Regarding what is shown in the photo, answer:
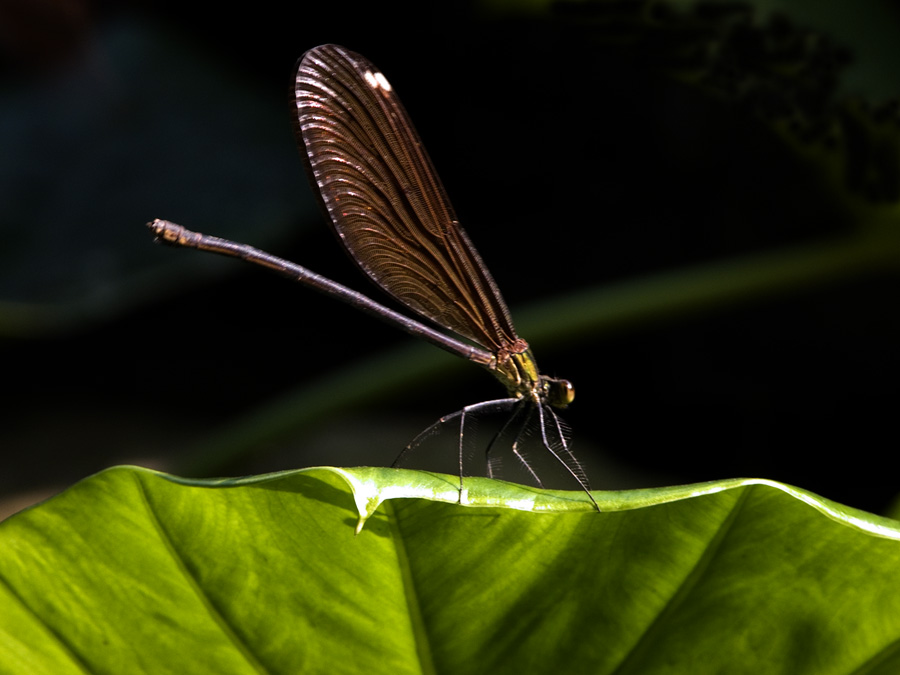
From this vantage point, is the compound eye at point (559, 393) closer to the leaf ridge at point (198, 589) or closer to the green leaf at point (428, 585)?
the green leaf at point (428, 585)

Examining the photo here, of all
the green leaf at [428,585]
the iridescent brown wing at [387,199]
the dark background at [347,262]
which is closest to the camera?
the green leaf at [428,585]

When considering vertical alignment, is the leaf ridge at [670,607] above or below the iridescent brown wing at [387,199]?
below

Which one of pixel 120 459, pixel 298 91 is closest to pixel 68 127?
pixel 120 459

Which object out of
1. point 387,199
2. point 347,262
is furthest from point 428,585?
point 347,262

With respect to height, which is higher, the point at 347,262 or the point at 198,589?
Answer: the point at 347,262

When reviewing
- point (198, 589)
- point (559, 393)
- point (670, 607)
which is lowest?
point (670, 607)

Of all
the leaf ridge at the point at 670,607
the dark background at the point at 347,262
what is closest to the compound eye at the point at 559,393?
the leaf ridge at the point at 670,607

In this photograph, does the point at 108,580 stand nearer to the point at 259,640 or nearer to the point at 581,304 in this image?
the point at 259,640

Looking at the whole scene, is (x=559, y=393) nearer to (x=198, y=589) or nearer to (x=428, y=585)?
(x=428, y=585)
